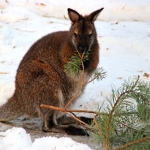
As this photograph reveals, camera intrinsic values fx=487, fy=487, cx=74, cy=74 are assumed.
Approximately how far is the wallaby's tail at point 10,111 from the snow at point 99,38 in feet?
1.47

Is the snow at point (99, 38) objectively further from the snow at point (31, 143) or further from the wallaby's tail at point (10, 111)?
the wallaby's tail at point (10, 111)

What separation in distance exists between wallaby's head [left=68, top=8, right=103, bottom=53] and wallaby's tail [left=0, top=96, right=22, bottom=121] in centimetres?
95

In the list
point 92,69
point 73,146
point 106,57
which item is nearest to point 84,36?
point 92,69

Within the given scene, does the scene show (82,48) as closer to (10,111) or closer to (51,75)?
(51,75)

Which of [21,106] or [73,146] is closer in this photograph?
[73,146]

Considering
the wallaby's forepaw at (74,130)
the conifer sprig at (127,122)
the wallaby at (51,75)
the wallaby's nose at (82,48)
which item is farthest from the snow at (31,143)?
the wallaby's nose at (82,48)

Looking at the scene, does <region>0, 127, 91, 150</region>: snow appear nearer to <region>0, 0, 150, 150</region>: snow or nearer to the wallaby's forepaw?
<region>0, 0, 150, 150</region>: snow

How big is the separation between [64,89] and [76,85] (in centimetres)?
15

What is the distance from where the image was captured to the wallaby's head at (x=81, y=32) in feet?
17.1

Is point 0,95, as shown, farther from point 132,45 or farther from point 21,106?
point 132,45

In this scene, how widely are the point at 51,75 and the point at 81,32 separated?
570 millimetres

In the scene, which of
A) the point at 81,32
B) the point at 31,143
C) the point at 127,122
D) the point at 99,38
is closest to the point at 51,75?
the point at 81,32

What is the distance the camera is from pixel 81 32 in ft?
17.3

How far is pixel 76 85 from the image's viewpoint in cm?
543
